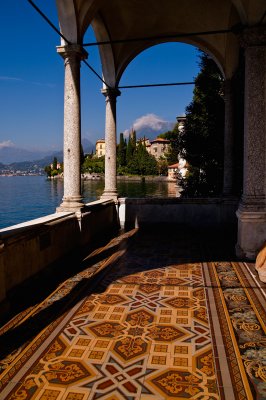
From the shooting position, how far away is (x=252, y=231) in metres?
6.52

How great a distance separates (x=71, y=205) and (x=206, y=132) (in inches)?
375

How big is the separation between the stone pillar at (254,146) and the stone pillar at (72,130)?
11.7ft

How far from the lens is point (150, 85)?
10.7 meters

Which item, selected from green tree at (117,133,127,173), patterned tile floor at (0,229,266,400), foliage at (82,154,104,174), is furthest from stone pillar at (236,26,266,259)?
foliage at (82,154,104,174)

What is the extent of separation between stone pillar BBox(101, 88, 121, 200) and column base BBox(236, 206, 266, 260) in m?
5.21

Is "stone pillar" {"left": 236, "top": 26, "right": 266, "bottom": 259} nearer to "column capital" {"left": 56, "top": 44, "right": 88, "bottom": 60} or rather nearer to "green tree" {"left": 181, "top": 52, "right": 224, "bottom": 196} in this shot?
"column capital" {"left": 56, "top": 44, "right": 88, "bottom": 60}

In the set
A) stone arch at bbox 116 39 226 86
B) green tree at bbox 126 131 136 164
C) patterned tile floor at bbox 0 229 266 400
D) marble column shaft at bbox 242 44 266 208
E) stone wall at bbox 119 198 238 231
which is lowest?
patterned tile floor at bbox 0 229 266 400

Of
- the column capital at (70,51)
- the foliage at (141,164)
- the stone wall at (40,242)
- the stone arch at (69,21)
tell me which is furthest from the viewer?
the foliage at (141,164)

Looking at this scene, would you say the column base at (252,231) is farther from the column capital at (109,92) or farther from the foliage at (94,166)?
the foliage at (94,166)

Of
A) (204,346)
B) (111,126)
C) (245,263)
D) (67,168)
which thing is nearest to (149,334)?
(204,346)

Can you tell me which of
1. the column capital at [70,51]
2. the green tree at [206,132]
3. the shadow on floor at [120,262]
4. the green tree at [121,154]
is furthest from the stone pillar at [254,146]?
the green tree at [121,154]

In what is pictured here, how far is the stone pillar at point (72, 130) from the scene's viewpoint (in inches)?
283

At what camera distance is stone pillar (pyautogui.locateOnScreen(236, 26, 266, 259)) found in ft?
21.2

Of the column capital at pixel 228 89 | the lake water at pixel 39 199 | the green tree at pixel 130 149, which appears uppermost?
the green tree at pixel 130 149
